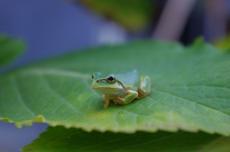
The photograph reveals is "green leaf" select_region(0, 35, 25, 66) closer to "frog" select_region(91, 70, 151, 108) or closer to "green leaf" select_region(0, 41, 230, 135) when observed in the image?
"green leaf" select_region(0, 41, 230, 135)

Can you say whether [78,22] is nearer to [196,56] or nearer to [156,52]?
[156,52]

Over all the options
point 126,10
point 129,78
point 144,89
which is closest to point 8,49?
point 129,78

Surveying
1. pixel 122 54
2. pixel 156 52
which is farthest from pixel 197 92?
pixel 122 54

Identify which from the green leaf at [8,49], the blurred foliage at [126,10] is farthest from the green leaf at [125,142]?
the blurred foliage at [126,10]

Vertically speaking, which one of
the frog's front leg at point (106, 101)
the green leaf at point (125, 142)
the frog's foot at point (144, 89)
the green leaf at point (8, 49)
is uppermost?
the green leaf at point (8, 49)

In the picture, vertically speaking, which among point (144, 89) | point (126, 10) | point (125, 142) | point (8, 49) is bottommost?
point (125, 142)

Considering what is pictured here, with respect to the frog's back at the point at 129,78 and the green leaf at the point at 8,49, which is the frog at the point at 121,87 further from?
the green leaf at the point at 8,49

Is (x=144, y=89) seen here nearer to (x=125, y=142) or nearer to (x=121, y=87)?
(x=121, y=87)
